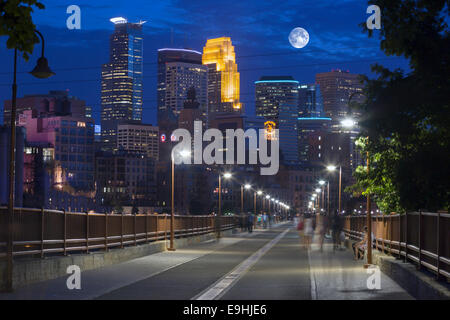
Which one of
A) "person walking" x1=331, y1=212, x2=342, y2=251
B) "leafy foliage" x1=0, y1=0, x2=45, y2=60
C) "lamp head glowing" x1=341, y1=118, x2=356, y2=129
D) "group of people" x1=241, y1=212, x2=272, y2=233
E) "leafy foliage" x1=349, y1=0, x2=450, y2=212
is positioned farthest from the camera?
"group of people" x1=241, y1=212, x2=272, y2=233

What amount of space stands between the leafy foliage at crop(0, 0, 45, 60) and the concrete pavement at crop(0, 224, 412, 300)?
810cm

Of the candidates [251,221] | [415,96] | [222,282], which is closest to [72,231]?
[222,282]

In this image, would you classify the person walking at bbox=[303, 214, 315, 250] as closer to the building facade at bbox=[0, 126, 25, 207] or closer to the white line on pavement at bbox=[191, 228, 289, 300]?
the white line on pavement at bbox=[191, 228, 289, 300]

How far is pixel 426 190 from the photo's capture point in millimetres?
17828

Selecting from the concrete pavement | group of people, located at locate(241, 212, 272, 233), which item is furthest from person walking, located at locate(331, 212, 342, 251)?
group of people, located at locate(241, 212, 272, 233)

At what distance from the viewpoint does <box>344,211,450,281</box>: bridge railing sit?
52.2 feet

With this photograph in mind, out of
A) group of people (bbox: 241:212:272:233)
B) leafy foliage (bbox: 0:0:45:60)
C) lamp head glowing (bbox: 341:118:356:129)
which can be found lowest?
group of people (bbox: 241:212:272:233)

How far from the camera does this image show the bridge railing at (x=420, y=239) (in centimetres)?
1590

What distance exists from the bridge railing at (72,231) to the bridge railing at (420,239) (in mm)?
10162

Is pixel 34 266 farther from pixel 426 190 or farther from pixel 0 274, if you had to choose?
pixel 426 190

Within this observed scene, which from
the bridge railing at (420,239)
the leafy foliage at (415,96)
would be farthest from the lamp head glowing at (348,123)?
the leafy foliage at (415,96)

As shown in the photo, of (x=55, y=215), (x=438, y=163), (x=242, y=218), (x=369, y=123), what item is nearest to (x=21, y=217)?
(x=55, y=215)

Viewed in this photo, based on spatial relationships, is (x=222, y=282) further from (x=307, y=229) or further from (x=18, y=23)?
(x=307, y=229)

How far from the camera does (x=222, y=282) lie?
2125 cm
